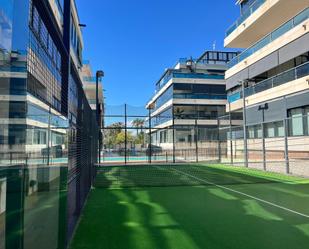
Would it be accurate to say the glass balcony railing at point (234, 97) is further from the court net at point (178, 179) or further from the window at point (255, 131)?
the court net at point (178, 179)

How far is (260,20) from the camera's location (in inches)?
926

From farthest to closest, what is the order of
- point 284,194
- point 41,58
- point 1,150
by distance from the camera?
1. point 284,194
2. point 41,58
3. point 1,150

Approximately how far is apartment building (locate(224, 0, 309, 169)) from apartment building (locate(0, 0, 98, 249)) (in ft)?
41.8

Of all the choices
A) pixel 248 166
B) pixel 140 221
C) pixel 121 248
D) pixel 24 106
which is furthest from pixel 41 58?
pixel 248 166

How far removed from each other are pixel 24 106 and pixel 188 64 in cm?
4882

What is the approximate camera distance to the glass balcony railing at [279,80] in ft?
59.2

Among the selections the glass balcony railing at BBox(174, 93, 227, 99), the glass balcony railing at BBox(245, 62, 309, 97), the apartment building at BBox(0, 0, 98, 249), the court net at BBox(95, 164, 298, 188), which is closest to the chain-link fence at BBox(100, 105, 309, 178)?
the court net at BBox(95, 164, 298, 188)

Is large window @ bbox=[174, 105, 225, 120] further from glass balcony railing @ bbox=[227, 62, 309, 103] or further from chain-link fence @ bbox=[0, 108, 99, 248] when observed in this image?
chain-link fence @ bbox=[0, 108, 99, 248]

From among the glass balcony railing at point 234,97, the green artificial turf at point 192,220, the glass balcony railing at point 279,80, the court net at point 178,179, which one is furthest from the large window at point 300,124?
the green artificial turf at point 192,220

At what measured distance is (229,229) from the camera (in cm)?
498

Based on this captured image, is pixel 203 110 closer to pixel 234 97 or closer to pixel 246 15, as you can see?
pixel 234 97

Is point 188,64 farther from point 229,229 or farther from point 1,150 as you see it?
point 1,150

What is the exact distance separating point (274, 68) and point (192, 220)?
20422 mm

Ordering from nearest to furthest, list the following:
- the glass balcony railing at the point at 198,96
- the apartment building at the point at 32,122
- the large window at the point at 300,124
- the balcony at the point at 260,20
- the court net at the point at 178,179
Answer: the apartment building at the point at 32,122 → the court net at the point at 178,179 → the large window at the point at 300,124 → the balcony at the point at 260,20 → the glass balcony railing at the point at 198,96
